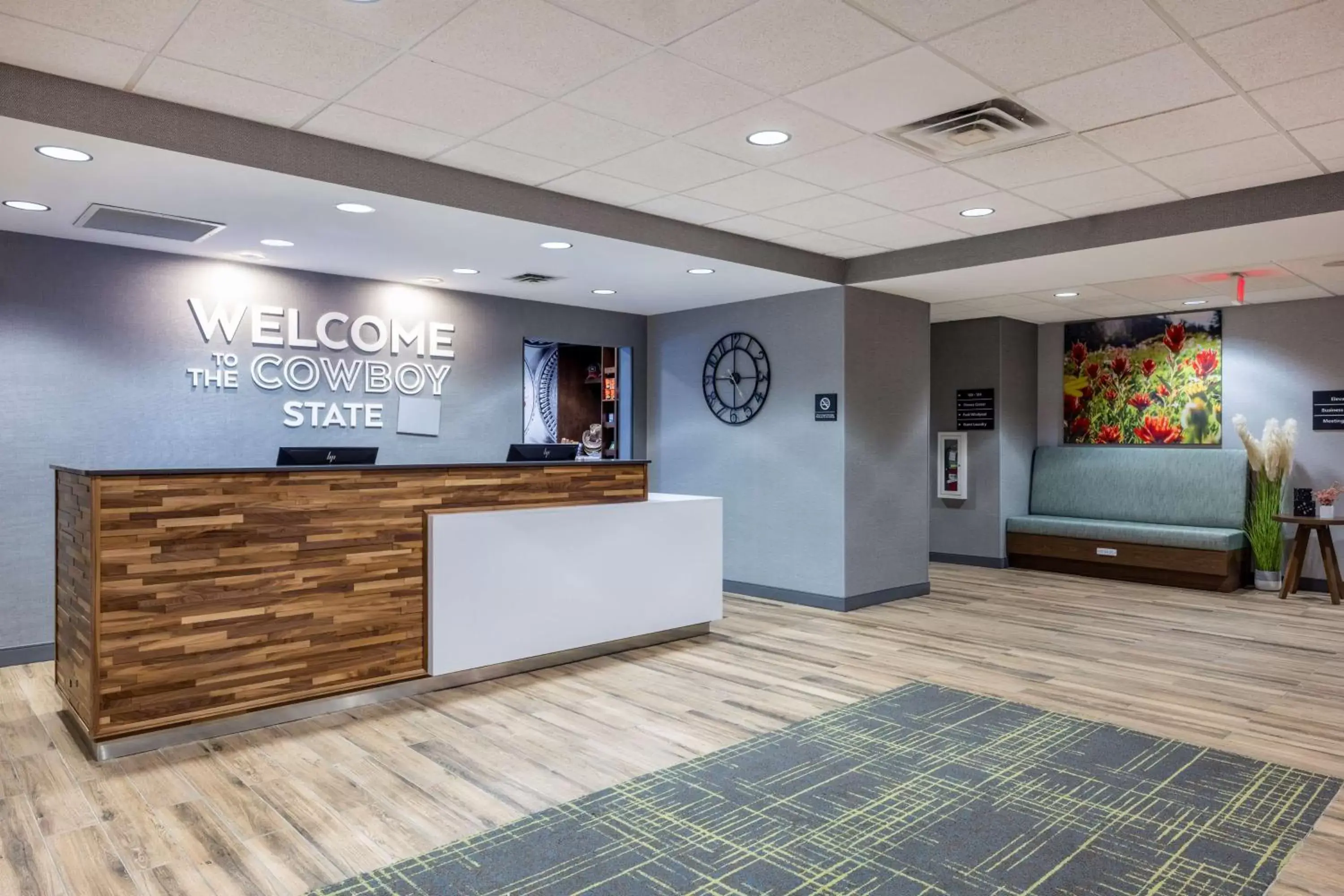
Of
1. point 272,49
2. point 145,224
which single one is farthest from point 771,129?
point 145,224

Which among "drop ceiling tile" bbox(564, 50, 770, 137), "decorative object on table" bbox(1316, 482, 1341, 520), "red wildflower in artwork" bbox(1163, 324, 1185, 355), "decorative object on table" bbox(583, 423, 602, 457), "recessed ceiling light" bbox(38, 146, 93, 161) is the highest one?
"drop ceiling tile" bbox(564, 50, 770, 137)

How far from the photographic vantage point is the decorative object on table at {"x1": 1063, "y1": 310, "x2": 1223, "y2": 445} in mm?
7926

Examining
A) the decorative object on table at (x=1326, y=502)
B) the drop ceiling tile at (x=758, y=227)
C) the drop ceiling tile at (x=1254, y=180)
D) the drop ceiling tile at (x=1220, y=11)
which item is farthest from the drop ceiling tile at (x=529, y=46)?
the decorative object on table at (x=1326, y=502)

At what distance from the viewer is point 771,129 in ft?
12.0

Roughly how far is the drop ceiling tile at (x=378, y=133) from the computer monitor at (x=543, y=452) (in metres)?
1.73

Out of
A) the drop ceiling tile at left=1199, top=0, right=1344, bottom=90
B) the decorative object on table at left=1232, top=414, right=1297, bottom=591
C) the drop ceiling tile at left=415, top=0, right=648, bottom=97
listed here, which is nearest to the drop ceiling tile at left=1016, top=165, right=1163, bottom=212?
the drop ceiling tile at left=1199, top=0, right=1344, bottom=90

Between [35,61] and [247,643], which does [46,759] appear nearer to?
[247,643]

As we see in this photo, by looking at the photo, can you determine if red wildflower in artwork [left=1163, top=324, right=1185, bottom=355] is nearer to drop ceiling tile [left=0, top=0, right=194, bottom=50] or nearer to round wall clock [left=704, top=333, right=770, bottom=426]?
round wall clock [left=704, top=333, right=770, bottom=426]

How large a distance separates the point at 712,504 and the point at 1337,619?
4596mm

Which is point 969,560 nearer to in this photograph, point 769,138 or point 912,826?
point 769,138

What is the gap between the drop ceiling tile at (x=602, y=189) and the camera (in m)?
4.35

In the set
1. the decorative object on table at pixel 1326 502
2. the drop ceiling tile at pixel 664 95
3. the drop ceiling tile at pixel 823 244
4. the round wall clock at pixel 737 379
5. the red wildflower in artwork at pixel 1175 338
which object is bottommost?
the decorative object on table at pixel 1326 502

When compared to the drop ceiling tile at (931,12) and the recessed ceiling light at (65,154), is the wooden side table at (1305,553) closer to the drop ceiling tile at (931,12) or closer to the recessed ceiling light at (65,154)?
the drop ceiling tile at (931,12)

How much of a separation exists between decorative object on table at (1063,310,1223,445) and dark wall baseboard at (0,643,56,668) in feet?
28.4
